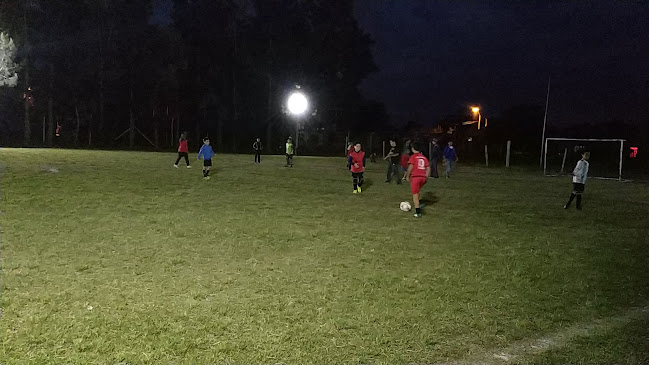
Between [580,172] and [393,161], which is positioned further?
[393,161]

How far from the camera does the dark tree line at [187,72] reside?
50.7 m

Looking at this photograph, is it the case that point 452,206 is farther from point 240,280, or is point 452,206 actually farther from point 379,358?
point 379,358

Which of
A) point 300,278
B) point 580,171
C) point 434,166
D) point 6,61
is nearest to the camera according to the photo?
point 300,278

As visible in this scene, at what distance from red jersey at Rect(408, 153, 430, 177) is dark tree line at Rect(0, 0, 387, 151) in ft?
142

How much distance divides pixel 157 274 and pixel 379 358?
387cm

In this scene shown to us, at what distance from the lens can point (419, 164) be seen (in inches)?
452

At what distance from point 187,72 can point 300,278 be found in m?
54.1

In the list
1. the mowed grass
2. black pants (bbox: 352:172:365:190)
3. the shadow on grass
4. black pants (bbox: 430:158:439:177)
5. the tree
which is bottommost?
the mowed grass

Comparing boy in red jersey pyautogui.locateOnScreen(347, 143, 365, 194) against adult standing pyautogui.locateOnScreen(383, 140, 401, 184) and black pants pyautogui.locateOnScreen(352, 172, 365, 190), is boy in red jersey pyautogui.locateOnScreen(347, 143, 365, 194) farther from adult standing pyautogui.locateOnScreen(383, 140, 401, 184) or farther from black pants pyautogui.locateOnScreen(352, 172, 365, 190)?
adult standing pyautogui.locateOnScreen(383, 140, 401, 184)

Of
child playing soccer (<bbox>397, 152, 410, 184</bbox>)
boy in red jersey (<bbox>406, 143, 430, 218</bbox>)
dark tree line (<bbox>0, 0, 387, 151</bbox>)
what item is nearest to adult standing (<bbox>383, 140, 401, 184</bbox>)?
child playing soccer (<bbox>397, 152, 410, 184</bbox>)

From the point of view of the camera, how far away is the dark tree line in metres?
50.7

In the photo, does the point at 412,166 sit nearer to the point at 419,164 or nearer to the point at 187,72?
the point at 419,164

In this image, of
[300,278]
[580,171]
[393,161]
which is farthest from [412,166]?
[393,161]

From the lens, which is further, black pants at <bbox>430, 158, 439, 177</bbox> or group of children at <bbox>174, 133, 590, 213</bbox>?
black pants at <bbox>430, 158, 439, 177</bbox>
